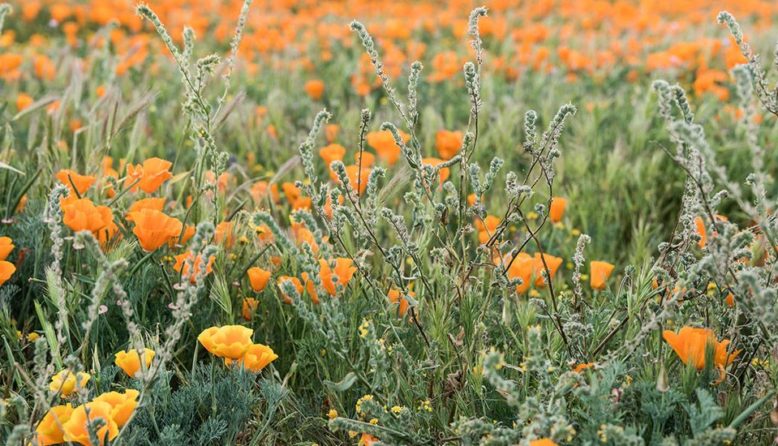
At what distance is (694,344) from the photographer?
1518 millimetres

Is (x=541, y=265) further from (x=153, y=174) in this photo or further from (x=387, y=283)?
(x=153, y=174)

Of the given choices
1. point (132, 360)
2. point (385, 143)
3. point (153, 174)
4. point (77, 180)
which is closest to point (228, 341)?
point (132, 360)

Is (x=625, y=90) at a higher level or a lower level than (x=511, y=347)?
higher

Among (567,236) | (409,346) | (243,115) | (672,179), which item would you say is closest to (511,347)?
(409,346)

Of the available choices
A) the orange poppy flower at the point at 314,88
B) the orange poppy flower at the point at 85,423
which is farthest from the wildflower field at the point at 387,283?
the orange poppy flower at the point at 314,88

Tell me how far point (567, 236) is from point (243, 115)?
144 centimetres

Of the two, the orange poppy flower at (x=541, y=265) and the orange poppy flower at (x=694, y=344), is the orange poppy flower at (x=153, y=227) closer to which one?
the orange poppy flower at (x=541, y=265)

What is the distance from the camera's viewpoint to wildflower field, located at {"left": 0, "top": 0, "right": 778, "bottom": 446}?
1.46 meters

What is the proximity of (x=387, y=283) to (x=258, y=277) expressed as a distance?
309 mm

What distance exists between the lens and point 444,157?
300 centimetres

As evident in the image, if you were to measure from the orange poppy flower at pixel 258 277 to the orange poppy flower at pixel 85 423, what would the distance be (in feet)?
1.90

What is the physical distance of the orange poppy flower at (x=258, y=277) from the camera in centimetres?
195

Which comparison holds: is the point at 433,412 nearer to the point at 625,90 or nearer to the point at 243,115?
the point at 243,115

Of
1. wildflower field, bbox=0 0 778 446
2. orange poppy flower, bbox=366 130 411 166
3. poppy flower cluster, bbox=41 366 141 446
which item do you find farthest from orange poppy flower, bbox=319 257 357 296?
orange poppy flower, bbox=366 130 411 166
